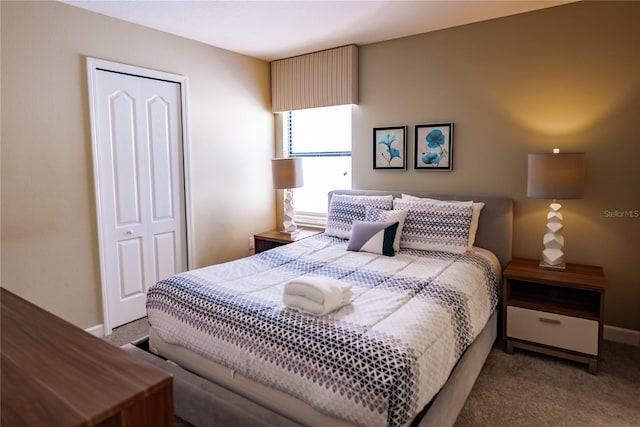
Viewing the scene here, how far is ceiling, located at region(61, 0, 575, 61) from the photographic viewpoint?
281cm

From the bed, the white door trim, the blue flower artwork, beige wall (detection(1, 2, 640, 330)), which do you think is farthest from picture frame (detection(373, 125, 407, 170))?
the white door trim

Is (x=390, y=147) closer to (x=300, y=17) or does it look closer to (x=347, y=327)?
(x=300, y=17)

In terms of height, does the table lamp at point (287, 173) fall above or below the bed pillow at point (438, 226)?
above

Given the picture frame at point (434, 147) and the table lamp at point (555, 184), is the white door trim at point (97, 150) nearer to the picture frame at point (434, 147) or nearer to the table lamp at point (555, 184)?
the picture frame at point (434, 147)

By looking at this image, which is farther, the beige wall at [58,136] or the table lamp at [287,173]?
the table lamp at [287,173]

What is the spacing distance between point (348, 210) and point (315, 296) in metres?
1.73

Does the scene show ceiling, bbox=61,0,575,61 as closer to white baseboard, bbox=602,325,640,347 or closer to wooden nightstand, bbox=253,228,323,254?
wooden nightstand, bbox=253,228,323,254

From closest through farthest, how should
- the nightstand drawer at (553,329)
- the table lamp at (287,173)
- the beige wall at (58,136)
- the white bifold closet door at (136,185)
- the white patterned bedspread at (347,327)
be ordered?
1. the white patterned bedspread at (347,327)
2. the nightstand drawer at (553,329)
3. the beige wall at (58,136)
4. the white bifold closet door at (136,185)
5. the table lamp at (287,173)

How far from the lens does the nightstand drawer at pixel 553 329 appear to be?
7.97ft

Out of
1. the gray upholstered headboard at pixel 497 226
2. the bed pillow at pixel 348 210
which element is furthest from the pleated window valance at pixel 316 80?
the gray upholstered headboard at pixel 497 226

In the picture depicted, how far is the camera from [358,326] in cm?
167

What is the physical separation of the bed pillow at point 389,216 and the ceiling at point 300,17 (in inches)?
61.6

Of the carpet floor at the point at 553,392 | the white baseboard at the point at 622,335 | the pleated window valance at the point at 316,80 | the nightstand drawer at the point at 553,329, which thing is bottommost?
the carpet floor at the point at 553,392

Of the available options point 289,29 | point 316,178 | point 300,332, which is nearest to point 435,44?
point 289,29
